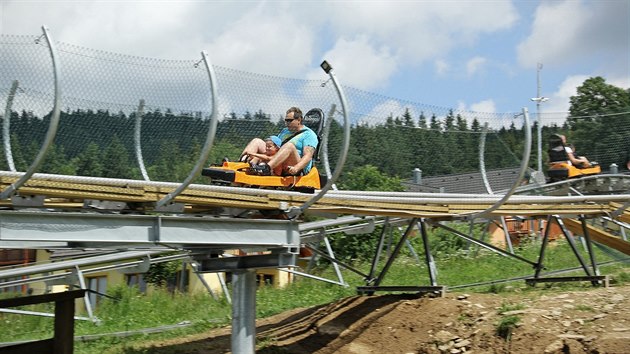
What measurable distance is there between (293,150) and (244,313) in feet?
6.85

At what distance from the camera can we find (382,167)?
13.3 metres

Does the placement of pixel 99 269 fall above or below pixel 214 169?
below

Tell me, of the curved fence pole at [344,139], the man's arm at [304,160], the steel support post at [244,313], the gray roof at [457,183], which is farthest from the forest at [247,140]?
the steel support post at [244,313]

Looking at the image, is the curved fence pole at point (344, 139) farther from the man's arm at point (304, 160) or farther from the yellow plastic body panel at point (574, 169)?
the yellow plastic body panel at point (574, 169)

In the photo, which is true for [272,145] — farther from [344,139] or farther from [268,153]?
[344,139]

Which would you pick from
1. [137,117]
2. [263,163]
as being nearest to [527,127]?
[263,163]

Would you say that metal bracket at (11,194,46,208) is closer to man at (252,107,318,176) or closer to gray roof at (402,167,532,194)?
man at (252,107,318,176)

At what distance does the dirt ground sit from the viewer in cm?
1152

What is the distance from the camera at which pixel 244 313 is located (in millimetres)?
11742

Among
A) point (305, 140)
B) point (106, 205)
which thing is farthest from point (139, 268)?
point (106, 205)

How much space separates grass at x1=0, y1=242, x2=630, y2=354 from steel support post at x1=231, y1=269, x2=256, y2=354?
3186 mm

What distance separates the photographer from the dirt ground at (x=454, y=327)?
11.5 meters

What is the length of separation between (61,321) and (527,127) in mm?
6272

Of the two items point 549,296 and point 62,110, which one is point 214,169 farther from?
point 549,296
